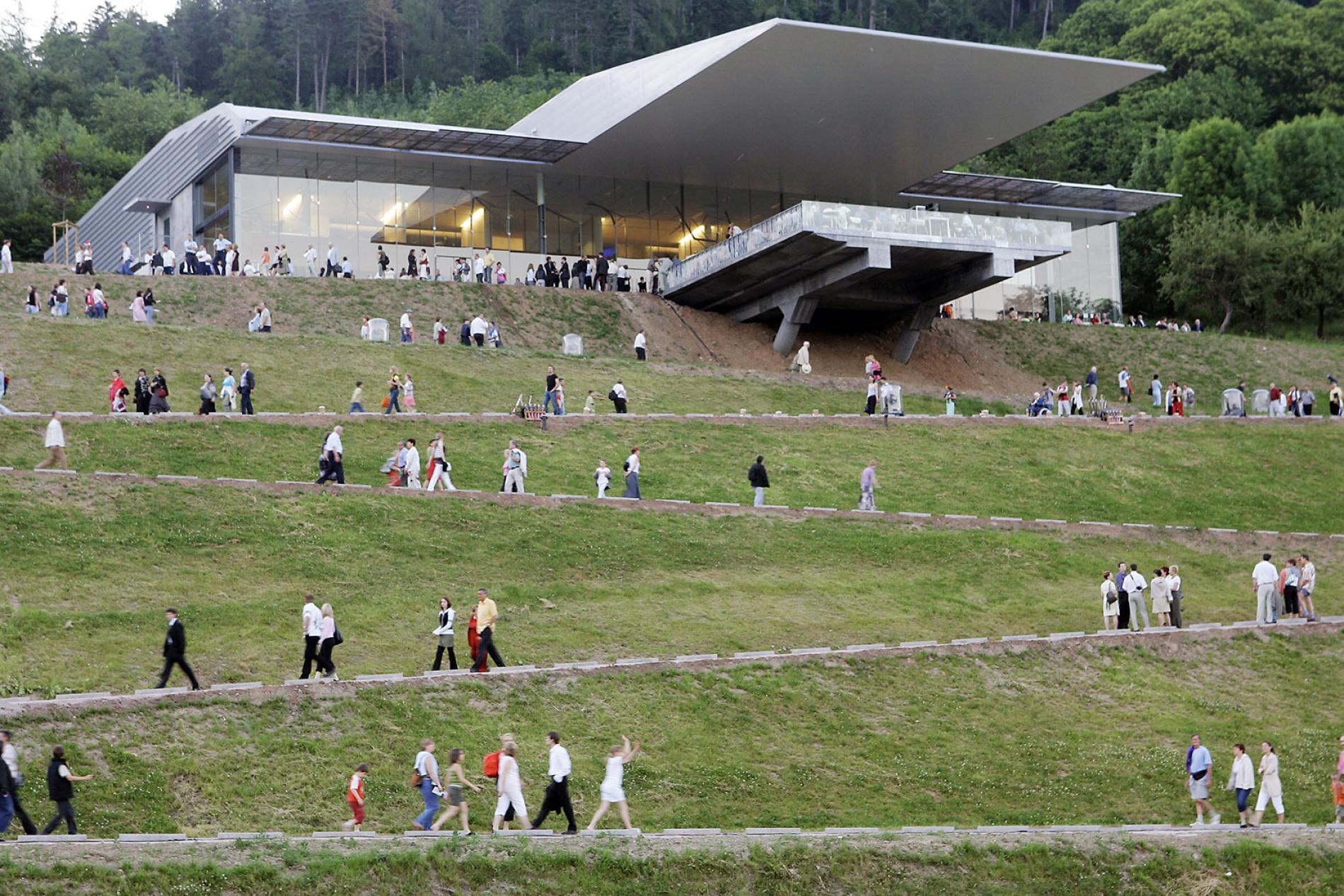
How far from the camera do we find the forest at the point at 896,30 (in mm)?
71625

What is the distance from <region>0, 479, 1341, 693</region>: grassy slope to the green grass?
594 centimetres

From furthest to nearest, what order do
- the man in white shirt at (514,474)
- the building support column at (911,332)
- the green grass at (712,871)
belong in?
the building support column at (911,332) → the man in white shirt at (514,474) → the green grass at (712,871)

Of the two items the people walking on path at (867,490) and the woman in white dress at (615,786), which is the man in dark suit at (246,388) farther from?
the woman in white dress at (615,786)

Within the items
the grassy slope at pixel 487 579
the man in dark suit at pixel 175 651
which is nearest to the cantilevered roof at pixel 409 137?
the grassy slope at pixel 487 579

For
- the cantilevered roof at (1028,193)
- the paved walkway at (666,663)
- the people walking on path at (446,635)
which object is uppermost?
the cantilevered roof at (1028,193)

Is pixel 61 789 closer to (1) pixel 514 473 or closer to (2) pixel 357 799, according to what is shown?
(2) pixel 357 799

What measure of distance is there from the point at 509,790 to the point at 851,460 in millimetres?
19312

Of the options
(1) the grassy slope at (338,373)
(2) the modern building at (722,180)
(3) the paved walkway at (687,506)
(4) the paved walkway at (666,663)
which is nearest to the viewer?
(4) the paved walkway at (666,663)

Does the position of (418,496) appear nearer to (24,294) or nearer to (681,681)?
(681,681)

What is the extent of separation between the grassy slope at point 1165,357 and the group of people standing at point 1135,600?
25720 millimetres

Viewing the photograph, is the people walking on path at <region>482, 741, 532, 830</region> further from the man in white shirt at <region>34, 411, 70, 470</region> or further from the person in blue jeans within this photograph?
the man in white shirt at <region>34, 411, 70, 470</region>

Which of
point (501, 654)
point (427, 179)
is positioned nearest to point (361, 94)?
point (427, 179)

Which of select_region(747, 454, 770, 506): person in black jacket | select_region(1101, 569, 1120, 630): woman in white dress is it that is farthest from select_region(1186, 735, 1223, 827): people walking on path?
select_region(747, 454, 770, 506): person in black jacket

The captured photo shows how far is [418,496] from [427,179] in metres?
28.3
